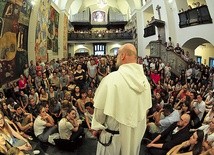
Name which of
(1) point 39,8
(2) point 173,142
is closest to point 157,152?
(2) point 173,142

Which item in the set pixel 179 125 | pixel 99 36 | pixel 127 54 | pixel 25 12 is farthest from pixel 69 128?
pixel 99 36

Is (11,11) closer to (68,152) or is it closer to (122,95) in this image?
(68,152)

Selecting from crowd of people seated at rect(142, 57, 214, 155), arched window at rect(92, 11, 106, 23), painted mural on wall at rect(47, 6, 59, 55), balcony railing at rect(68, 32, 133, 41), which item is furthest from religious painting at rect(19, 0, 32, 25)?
arched window at rect(92, 11, 106, 23)

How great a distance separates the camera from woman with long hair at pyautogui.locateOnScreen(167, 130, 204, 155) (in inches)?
174

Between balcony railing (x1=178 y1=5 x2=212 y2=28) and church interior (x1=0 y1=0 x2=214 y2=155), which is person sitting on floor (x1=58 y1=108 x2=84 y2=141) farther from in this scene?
balcony railing (x1=178 y1=5 x2=212 y2=28)

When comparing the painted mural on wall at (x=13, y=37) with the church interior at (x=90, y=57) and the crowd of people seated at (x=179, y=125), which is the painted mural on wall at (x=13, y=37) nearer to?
the church interior at (x=90, y=57)

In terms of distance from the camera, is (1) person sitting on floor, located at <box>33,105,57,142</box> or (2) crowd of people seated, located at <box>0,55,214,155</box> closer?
(2) crowd of people seated, located at <box>0,55,214,155</box>

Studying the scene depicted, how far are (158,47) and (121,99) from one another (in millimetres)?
14321

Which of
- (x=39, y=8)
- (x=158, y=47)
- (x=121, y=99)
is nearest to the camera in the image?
(x=121, y=99)

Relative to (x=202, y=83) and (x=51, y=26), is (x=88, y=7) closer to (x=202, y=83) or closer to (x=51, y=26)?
(x=51, y=26)

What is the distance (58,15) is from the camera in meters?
22.9

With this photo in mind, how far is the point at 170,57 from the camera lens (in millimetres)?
14781

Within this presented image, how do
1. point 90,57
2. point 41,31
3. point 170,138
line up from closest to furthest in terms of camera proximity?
point 170,138 → point 41,31 → point 90,57

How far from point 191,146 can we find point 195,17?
36.9ft
